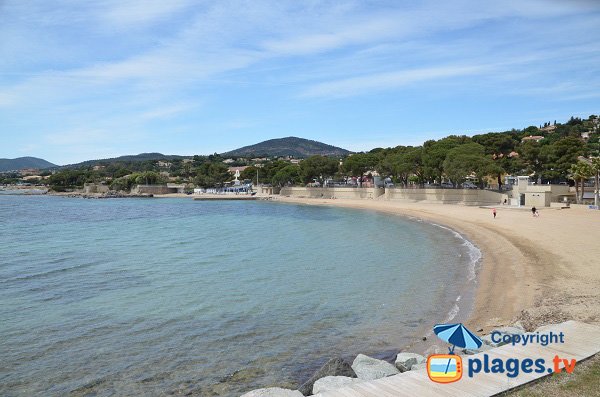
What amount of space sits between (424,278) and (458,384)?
1217 centimetres

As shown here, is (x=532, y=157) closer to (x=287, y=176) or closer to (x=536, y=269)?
(x=536, y=269)

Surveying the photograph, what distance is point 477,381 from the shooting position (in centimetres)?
731

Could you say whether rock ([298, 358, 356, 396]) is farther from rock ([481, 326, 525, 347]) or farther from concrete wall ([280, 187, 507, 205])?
concrete wall ([280, 187, 507, 205])

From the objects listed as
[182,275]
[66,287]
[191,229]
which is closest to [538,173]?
[191,229]

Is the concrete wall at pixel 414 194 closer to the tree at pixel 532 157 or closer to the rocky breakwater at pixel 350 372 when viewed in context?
the tree at pixel 532 157

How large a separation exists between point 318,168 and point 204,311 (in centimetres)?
8984

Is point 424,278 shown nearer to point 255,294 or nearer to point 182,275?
point 255,294

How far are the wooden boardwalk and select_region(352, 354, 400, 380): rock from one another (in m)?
0.77

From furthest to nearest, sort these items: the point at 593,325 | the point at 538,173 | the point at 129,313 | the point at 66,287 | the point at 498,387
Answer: the point at 538,173, the point at 66,287, the point at 129,313, the point at 593,325, the point at 498,387

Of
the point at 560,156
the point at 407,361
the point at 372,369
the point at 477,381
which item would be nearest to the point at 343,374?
the point at 372,369

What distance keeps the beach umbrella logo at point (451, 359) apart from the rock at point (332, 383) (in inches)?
47.7

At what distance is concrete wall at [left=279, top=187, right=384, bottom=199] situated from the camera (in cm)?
8628

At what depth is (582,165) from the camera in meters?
48.8

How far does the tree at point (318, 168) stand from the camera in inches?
4058
